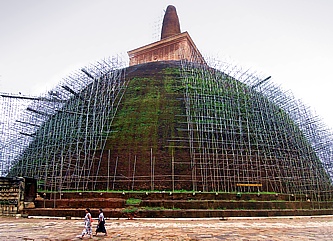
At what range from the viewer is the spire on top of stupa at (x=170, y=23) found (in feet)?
83.8

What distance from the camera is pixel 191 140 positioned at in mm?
14047

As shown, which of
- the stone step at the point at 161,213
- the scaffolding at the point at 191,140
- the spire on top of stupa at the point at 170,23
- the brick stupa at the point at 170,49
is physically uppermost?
the spire on top of stupa at the point at 170,23

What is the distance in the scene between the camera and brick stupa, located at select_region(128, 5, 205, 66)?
76.1 ft

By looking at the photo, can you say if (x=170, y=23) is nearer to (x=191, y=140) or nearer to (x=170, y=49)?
(x=170, y=49)

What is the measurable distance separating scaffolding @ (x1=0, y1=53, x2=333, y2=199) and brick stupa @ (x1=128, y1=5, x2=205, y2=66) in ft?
14.5

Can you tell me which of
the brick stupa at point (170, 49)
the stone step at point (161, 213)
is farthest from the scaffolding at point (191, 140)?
the brick stupa at point (170, 49)

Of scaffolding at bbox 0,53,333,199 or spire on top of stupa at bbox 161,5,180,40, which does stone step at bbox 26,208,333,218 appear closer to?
scaffolding at bbox 0,53,333,199

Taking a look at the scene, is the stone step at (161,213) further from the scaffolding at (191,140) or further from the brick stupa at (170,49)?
the brick stupa at (170,49)

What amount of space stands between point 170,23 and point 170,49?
138 inches

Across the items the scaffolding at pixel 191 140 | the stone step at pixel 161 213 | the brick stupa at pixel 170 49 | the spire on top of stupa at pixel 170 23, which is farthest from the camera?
the spire on top of stupa at pixel 170 23

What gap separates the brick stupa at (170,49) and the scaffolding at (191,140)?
14.5ft

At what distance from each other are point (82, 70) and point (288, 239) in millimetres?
14593

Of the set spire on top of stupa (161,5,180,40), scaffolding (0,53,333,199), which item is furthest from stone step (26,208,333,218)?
spire on top of stupa (161,5,180,40)

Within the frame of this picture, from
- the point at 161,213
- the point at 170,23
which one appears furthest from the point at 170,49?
the point at 161,213
